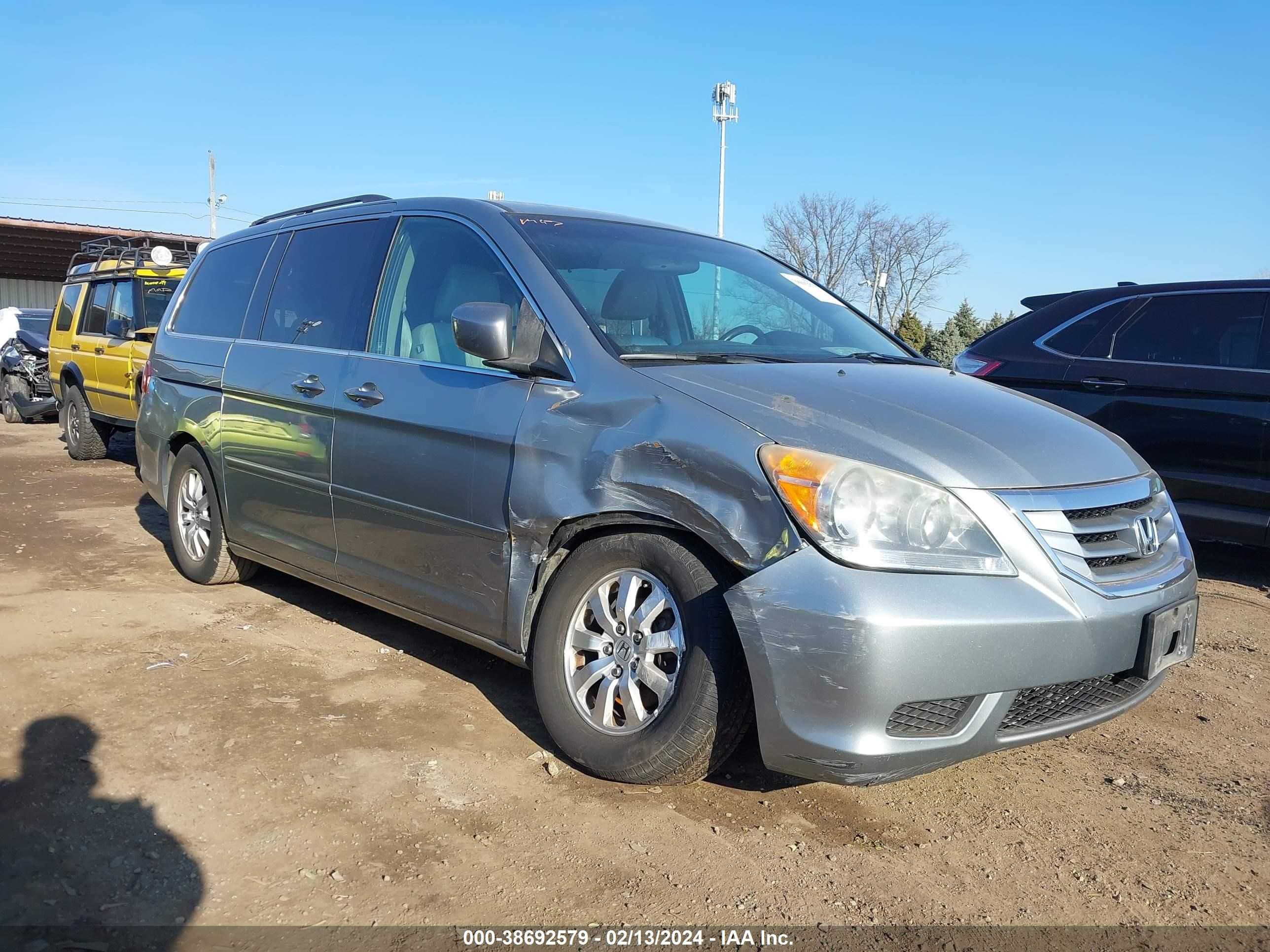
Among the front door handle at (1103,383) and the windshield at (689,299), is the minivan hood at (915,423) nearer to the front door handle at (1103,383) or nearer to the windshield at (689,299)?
the windshield at (689,299)

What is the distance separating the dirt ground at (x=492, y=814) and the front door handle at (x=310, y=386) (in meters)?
1.11

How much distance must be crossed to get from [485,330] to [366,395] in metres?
0.84

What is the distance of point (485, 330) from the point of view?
3.26 metres

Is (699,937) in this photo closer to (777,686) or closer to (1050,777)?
(777,686)

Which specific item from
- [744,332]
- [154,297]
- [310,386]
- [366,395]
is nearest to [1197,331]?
[744,332]

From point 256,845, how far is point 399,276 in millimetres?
2191

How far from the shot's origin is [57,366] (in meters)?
11.5

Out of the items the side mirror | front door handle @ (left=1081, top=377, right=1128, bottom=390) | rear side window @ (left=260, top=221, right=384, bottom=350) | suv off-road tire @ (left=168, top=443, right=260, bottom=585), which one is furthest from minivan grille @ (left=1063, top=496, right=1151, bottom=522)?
suv off-road tire @ (left=168, top=443, right=260, bottom=585)

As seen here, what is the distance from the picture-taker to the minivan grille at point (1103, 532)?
8.90ft

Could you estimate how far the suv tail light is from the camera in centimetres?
644

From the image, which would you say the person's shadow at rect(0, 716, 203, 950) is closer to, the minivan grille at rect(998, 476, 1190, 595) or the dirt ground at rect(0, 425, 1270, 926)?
the dirt ground at rect(0, 425, 1270, 926)

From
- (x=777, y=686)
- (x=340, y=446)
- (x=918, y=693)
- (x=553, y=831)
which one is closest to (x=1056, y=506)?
(x=918, y=693)

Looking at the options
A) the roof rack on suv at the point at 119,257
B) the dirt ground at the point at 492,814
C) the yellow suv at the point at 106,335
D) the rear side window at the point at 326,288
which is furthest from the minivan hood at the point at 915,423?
the roof rack on suv at the point at 119,257

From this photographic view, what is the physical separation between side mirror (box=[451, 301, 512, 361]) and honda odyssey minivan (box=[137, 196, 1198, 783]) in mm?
15
